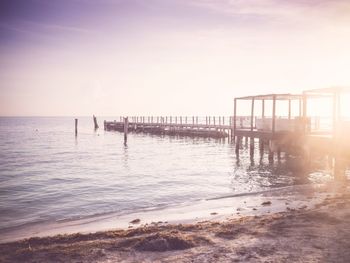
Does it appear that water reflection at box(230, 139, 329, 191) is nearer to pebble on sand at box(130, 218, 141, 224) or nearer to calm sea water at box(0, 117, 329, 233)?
calm sea water at box(0, 117, 329, 233)

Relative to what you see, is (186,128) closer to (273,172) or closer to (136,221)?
(273,172)

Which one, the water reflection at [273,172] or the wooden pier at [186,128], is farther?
the wooden pier at [186,128]

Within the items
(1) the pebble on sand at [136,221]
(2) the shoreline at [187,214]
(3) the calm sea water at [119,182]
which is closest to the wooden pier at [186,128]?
(3) the calm sea water at [119,182]

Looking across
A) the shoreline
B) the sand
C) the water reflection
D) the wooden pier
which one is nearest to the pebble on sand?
the shoreline

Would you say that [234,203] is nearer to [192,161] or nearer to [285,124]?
[285,124]

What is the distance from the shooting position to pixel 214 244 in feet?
22.6

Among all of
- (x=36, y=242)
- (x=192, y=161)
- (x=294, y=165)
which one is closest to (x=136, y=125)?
(x=192, y=161)

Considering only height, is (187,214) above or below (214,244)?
below

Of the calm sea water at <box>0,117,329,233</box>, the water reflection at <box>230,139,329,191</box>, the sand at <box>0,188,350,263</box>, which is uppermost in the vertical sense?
the sand at <box>0,188,350,263</box>

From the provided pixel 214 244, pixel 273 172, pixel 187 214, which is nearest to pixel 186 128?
pixel 273 172

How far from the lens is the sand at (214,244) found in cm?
618

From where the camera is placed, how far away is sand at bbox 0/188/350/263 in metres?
6.18

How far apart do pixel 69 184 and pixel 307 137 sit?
13755 mm

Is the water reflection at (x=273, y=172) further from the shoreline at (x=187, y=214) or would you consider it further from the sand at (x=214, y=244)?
the sand at (x=214, y=244)
